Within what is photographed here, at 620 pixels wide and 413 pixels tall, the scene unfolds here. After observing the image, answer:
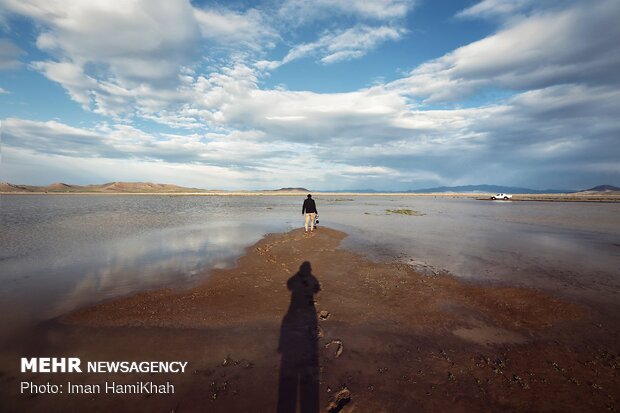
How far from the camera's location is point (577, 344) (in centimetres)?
683

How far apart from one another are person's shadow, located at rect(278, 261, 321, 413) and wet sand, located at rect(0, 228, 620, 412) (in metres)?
0.03

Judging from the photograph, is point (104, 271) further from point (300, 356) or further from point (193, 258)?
point (300, 356)

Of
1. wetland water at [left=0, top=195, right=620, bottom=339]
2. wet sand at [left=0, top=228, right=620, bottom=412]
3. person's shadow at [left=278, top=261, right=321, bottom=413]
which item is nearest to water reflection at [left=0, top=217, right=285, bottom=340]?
wetland water at [left=0, top=195, right=620, bottom=339]

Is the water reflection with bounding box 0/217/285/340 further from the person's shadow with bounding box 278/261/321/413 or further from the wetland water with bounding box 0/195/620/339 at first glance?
the person's shadow with bounding box 278/261/321/413

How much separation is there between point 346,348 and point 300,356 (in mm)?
1116

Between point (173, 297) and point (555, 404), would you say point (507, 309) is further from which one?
point (173, 297)

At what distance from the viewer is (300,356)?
6.19 metres

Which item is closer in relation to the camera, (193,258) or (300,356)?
(300,356)

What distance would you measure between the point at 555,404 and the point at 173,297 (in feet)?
32.2

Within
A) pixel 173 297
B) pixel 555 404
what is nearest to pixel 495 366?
pixel 555 404

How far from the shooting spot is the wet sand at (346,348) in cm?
500

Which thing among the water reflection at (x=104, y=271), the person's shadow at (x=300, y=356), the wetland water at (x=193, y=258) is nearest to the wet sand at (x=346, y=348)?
the person's shadow at (x=300, y=356)

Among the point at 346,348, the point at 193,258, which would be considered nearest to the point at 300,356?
the point at 346,348

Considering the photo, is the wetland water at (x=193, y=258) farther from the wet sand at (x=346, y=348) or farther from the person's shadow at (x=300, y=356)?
the person's shadow at (x=300, y=356)
